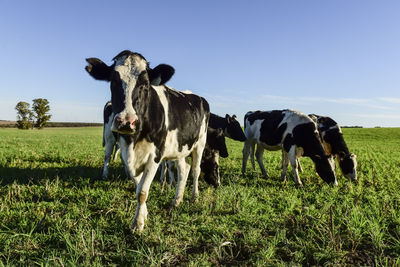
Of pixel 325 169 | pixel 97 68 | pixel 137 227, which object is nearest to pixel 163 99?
pixel 97 68

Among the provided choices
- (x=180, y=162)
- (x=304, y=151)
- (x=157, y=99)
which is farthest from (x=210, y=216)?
(x=304, y=151)

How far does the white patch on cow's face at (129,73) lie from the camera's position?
315cm

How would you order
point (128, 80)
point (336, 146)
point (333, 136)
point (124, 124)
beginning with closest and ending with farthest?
1. point (124, 124)
2. point (128, 80)
3. point (336, 146)
4. point (333, 136)

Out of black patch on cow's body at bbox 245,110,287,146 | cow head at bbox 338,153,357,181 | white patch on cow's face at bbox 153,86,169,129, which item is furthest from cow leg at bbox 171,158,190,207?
cow head at bbox 338,153,357,181

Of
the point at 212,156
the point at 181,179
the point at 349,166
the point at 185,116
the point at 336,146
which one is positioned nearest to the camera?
the point at 185,116

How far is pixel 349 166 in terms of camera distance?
7758 millimetres

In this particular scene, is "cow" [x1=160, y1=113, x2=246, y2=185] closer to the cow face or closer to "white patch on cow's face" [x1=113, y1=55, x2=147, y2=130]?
the cow face

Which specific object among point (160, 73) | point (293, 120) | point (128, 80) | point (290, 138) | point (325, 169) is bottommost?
point (325, 169)

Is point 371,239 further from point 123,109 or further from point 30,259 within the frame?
point 30,259

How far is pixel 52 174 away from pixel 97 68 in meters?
4.05

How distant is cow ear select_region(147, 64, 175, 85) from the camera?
382cm

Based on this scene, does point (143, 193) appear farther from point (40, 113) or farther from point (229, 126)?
point (40, 113)

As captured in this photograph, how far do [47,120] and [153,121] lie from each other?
8417 cm

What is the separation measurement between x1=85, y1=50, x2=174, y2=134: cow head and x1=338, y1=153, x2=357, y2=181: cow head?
6.37 meters
